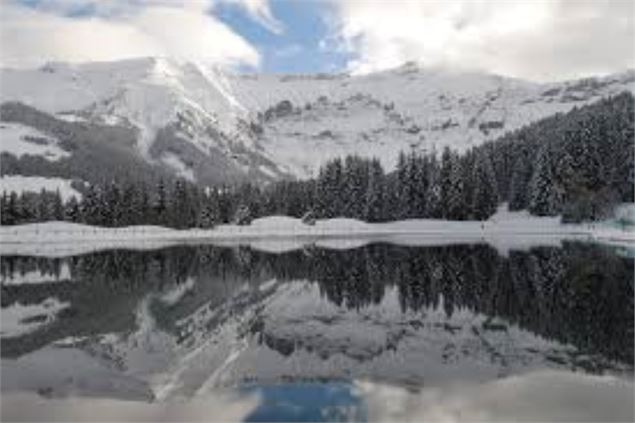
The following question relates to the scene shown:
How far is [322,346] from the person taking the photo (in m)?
25.4

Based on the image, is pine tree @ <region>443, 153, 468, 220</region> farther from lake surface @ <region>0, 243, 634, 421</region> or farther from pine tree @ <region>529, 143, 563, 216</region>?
lake surface @ <region>0, 243, 634, 421</region>

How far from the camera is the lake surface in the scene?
1789 cm

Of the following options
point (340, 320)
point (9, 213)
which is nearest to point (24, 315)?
point (340, 320)

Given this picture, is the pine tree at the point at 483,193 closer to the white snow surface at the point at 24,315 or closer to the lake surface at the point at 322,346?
the lake surface at the point at 322,346

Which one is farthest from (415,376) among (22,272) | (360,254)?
(360,254)

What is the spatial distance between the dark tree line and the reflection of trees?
58.3m

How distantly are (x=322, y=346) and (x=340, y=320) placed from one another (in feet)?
20.1

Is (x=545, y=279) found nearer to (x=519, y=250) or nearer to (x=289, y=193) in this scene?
(x=519, y=250)

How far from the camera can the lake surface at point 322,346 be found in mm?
17891

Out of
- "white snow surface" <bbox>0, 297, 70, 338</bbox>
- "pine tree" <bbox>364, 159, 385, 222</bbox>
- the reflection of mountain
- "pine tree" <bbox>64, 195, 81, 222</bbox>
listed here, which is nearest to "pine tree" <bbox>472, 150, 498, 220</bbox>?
"pine tree" <bbox>364, 159, 385, 222</bbox>

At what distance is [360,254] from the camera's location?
73500 mm

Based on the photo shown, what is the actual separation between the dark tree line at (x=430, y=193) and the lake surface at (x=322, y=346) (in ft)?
271

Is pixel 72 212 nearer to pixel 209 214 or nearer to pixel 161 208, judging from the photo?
pixel 161 208

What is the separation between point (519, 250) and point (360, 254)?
1394cm
